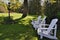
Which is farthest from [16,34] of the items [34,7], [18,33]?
[34,7]

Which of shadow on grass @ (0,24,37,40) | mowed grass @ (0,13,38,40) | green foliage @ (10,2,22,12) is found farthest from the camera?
green foliage @ (10,2,22,12)

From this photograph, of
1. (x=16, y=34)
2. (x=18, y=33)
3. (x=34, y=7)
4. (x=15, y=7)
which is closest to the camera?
(x=16, y=34)

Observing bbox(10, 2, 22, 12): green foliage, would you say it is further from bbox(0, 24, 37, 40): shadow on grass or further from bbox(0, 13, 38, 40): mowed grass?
bbox(0, 24, 37, 40): shadow on grass

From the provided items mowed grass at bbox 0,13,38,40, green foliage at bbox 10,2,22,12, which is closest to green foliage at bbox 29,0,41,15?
green foliage at bbox 10,2,22,12

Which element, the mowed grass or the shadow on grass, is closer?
the shadow on grass

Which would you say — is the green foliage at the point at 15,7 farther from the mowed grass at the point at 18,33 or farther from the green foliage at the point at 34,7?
the mowed grass at the point at 18,33

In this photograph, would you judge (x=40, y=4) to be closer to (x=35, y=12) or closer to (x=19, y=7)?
(x=35, y=12)

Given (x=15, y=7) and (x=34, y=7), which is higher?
(x=34, y=7)

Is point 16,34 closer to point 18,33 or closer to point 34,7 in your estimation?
point 18,33

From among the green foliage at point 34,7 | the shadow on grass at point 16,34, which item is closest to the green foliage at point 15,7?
the green foliage at point 34,7

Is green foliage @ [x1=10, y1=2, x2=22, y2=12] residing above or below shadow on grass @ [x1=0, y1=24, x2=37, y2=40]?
above

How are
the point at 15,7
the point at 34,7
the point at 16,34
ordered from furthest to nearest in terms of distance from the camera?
the point at 15,7 → the point at 34,7 → the point at 16,34

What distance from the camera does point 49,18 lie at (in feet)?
36.4

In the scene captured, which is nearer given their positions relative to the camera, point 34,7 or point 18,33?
point 18,33
